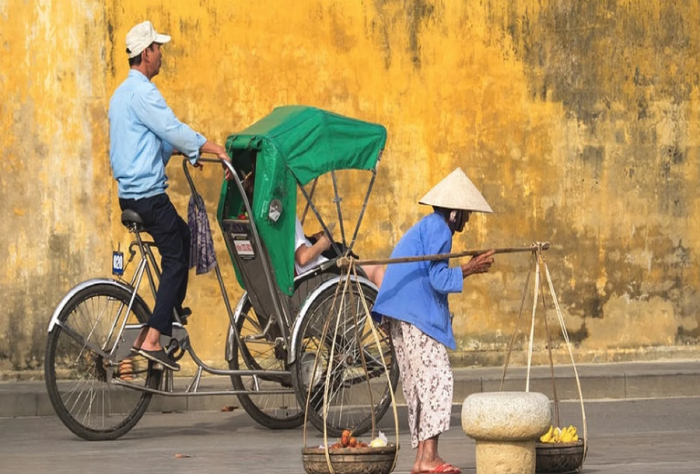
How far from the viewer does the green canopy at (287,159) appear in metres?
9.06

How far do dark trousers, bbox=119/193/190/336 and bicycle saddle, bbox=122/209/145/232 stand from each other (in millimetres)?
26

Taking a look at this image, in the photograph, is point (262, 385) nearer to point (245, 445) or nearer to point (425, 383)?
point (245, 445)

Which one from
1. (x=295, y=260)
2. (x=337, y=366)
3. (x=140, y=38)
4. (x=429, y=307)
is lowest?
(x=337, y=366)

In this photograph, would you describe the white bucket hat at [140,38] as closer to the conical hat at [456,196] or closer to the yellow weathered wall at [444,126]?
the conical hat at [456,196]

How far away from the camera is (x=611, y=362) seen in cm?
1292

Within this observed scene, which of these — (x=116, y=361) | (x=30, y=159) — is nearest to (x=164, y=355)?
(x=116, y=361)

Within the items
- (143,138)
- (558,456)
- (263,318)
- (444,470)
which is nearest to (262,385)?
(263,318)

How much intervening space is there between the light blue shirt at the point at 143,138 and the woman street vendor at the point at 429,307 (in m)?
1.84

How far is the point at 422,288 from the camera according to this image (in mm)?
7695

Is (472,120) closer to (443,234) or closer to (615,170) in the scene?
(615,170)

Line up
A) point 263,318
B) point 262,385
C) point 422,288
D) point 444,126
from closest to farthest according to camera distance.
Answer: point 422,288 < point 263,318 < point 262,385 < point 444,126

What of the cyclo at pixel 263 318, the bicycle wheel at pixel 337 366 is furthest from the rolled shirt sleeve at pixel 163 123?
the bicycle wheel at pixel 337 366

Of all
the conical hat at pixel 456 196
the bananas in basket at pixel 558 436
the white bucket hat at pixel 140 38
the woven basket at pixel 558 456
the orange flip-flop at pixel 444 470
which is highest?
the white bucket hat at pixel 140 38

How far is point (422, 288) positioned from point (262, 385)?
97.6 inches
